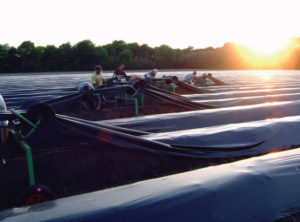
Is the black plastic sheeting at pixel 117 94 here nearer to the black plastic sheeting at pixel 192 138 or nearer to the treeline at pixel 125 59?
the black plastic sheeting at pixel 192 138

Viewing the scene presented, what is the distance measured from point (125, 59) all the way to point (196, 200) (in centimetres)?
4450

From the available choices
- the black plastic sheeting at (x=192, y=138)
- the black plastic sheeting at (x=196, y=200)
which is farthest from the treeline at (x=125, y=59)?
the black plastic sheeting at (x=196, y=200)

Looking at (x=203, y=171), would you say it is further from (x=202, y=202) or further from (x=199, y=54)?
(x=199, y=54)

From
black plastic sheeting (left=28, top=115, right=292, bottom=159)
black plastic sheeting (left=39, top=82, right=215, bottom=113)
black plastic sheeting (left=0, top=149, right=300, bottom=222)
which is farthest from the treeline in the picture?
black plastic sheeting (left=0, top=149, right=300, bottom=222)

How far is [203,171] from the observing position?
2277mm

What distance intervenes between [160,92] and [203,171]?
440 cm

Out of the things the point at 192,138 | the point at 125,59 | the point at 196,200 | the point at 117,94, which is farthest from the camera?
the point at 125,59

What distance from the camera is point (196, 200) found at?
6.00ft

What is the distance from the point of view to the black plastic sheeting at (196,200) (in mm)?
1702

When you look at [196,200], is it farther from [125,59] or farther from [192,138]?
[125,59]

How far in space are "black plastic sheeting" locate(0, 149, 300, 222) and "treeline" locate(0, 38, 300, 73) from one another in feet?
136

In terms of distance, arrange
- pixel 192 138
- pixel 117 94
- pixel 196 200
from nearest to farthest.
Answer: pixel 196 200 → pixel 192 138 → pixel 117 94

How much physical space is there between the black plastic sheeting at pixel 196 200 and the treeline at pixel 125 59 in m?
41.5

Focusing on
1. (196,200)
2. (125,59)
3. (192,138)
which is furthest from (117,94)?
(125,59)
